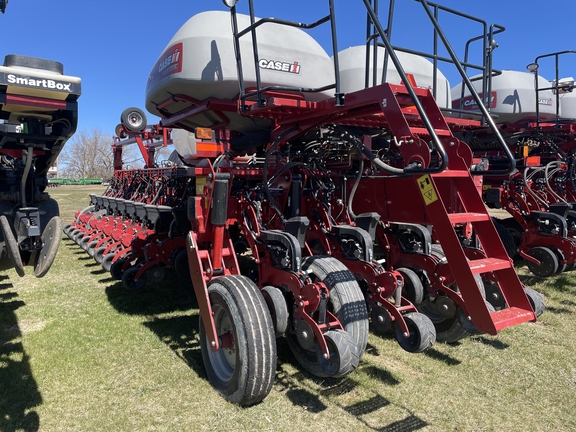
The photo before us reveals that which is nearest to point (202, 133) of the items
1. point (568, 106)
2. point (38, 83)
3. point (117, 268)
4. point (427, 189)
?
point (38, 83)

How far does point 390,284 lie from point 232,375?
4.74 ft

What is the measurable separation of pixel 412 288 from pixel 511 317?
1427 mm

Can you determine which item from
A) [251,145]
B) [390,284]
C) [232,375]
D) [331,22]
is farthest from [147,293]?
[331,22]

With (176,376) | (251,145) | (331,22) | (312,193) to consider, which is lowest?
(176,376)

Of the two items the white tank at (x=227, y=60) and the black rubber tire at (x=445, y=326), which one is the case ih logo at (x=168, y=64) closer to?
the white tank at (x=227, y=60)

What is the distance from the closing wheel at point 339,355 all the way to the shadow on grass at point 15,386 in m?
2.09

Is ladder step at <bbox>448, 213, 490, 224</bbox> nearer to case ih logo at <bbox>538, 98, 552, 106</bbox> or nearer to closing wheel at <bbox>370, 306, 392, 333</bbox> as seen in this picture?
closing wheel at <bbox>370, 306, 392, 333</bbox>

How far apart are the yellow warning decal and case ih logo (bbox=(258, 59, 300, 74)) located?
1.92 meters

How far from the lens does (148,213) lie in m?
7.50

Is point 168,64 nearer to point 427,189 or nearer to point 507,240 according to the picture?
point 427,189

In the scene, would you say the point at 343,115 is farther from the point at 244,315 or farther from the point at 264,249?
the point at 244,315

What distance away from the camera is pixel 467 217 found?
2871 millimetres

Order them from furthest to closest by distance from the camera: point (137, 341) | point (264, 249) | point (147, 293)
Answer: point (147, 293) → point (137, 341) → point (264, 249)

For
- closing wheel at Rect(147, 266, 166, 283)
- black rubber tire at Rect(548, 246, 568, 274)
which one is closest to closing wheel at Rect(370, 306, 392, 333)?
closing wheel at Rect(147, 266, 166, 283)
